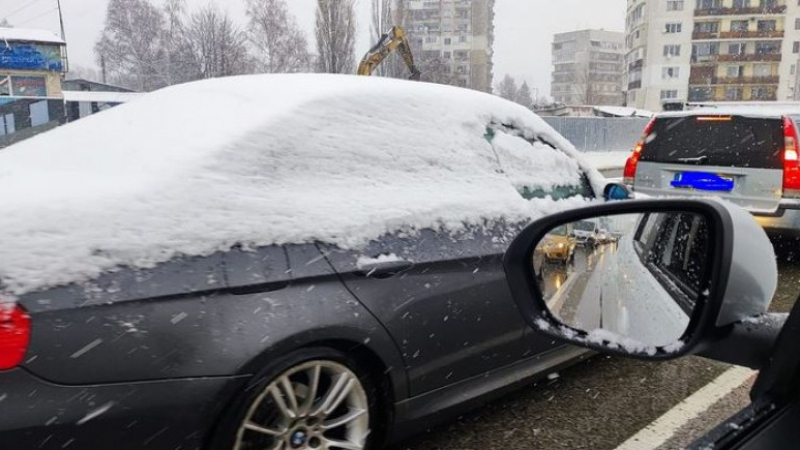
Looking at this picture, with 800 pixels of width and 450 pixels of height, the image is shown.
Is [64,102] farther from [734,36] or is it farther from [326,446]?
[734,36]

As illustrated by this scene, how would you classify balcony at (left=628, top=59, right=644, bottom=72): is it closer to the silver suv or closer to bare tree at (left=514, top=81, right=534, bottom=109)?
bare tree at (left=514, top=81, right=534, bottom=109)

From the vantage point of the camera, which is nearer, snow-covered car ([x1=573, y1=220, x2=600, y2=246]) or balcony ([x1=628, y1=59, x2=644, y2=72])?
snow-covered car ([x1=573, y1=220, x2=600, y2=246])

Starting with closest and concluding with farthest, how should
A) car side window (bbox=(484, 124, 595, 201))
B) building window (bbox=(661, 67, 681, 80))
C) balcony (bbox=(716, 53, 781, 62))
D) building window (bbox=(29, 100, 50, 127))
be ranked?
car side window (bbox=(484, 124, 595, 201)) < building window (bbox=(29, 100, 50, 127)) < balcony (bbox=(716, 53, 781, 62)) < building window (bbox=(661, 67, 681, 80))

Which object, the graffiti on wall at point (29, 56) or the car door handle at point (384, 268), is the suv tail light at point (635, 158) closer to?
the car door handle at point (384, 268)

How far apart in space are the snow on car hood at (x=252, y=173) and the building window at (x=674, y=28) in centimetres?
7610

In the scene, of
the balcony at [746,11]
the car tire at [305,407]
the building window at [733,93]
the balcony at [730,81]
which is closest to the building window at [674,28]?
the balcony at [746,11]

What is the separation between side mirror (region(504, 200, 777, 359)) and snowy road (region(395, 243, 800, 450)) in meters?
0.98

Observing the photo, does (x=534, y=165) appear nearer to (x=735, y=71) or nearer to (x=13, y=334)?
(x=13, y=334)

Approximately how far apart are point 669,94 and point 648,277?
77.5 m

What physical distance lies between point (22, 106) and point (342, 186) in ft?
59.7

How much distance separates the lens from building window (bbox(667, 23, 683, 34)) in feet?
228

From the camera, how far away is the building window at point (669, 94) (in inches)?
2800

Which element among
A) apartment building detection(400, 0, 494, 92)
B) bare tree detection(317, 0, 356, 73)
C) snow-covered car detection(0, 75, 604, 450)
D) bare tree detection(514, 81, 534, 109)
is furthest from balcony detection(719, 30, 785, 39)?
snow-covered car detection(0, 75, 604, 450)

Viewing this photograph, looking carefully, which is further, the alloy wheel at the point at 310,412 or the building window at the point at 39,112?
the building window at the point at 39,112
